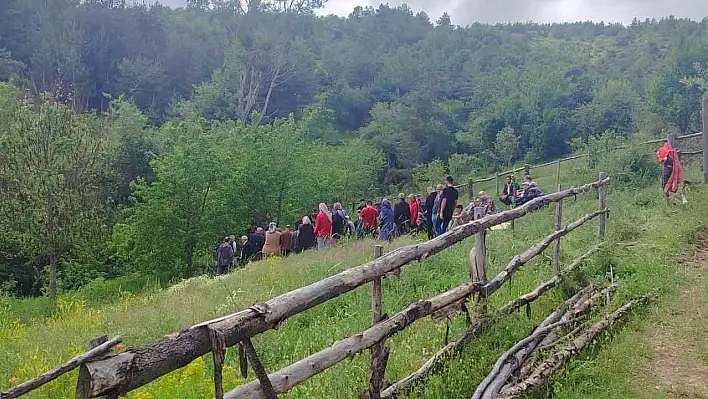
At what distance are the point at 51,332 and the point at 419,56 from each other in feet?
266

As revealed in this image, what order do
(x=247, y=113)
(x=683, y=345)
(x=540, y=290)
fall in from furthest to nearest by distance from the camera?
(x=247, y=113) → (x=540, y=290) → (x=683, y=345)

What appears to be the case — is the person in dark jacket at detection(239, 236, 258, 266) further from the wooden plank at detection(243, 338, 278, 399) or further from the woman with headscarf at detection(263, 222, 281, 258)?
the wooden plank at detection(243, 338, 278, 399)

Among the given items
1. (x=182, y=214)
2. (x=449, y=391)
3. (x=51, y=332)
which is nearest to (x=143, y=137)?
(x=182, y=214)

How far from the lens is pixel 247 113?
63656 mm

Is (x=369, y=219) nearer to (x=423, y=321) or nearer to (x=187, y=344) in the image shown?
Answer: (x=423, y=321)

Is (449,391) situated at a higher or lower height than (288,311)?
lower

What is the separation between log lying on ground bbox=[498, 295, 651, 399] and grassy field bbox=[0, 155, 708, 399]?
103mm

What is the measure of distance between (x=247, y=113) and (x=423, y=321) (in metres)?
59.5

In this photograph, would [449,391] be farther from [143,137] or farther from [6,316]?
[143,137]

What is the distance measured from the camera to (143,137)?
35.5 meters

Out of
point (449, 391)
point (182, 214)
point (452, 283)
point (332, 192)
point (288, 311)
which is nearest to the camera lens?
point (288, 311)

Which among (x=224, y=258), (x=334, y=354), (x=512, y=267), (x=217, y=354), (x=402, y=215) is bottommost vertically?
(x=224, y=258)

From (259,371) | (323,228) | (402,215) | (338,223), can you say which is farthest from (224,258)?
(259,371)

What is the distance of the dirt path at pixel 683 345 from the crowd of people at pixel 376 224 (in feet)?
18.3
